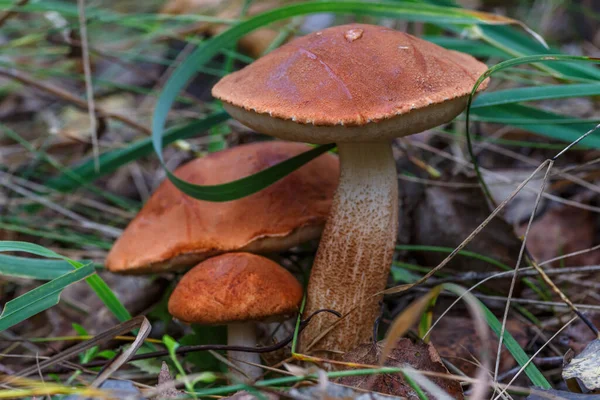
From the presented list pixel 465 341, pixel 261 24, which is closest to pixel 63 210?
pixel 261 24

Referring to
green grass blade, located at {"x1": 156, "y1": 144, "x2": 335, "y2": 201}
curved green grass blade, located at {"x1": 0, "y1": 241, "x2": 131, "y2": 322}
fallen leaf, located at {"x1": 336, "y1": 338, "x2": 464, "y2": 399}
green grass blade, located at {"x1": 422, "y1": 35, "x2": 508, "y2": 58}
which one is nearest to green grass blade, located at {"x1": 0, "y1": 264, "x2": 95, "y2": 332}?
curved green grass blade, located at {"x1": 0, "y1": 241, "x2": 131, "y2": 322}

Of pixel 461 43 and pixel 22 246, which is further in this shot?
pixel 461 43

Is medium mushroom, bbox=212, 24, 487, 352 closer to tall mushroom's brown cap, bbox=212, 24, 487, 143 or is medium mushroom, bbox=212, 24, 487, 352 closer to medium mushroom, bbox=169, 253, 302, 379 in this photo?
tall mushroom's brown cap, bbox=212, 24, 487, 143

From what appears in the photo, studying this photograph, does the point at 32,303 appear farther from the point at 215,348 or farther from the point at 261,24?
the point at 261,24

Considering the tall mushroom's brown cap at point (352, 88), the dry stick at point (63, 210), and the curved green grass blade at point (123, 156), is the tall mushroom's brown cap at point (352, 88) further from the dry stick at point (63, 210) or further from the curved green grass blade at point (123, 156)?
the dry stick at point (63, 210)

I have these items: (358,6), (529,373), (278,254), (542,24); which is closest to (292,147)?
(278,254)

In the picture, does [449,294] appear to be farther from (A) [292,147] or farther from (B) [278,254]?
(A) [292,147]
